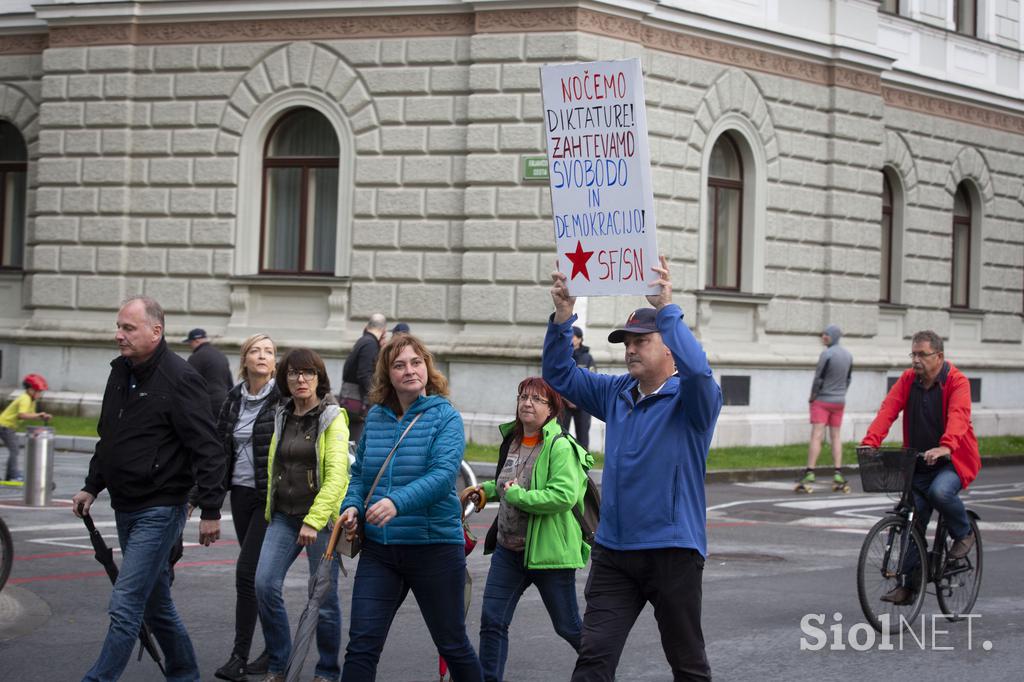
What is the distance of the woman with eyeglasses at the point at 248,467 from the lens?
834 centimetres

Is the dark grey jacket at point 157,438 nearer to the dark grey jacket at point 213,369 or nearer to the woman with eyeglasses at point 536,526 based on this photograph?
the woman with eyeglasses at point 536,526

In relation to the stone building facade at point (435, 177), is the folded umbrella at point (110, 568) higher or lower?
lower

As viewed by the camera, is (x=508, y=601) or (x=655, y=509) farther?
(x=508, y=601)

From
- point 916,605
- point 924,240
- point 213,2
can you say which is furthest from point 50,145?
point 916,605

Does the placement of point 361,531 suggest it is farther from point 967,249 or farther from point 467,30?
point 967,249

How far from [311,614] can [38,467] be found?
906cm

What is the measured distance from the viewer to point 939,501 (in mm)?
10008

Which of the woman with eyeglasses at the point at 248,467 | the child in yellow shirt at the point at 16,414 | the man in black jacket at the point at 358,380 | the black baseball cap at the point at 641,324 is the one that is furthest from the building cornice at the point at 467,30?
the black baseball cap at the point at 641,324

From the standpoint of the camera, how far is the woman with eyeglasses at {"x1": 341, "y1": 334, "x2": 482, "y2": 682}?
6.89 meters

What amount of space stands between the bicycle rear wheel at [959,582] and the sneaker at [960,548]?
0.03m

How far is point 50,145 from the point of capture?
79.7 feet

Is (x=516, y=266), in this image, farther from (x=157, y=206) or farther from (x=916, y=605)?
(x=916, y=605)

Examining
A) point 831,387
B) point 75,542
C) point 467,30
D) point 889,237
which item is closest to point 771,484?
point 831,387

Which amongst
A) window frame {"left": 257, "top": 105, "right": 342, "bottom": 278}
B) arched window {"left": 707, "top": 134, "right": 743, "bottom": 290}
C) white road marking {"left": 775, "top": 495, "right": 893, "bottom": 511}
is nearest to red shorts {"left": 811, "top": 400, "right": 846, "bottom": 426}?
white road marking {"left": 775, "top": 495, "right": 893, "bottom": 511}
